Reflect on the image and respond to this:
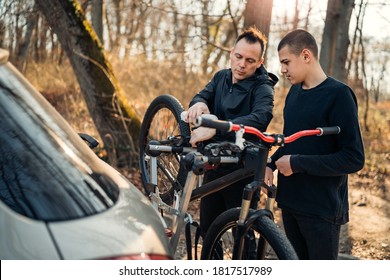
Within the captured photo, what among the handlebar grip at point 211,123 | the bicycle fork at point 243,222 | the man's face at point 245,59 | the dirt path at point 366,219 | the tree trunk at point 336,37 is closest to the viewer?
the handlebar grip at point 211,123

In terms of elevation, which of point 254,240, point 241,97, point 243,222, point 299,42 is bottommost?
point 254,240

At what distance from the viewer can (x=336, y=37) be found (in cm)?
1006

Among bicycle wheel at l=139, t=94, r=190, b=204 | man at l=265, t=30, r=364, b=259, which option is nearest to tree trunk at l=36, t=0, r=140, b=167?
bicycle wheel at l=139, t=94, r=190, b=204

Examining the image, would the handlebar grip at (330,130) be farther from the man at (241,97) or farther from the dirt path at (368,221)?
the dirt path at (368,221)

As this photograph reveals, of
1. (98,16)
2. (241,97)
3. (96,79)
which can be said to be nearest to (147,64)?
(98,16)

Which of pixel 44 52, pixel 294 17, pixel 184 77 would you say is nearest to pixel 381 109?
pixel 184 77

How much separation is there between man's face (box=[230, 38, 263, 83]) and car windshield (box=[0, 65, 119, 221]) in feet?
4.90

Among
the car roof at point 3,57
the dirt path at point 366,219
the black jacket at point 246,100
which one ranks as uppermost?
the car roof at point 3,57

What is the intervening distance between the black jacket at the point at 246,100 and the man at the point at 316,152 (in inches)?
6.7

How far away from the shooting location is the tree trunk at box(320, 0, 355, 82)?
376 inches

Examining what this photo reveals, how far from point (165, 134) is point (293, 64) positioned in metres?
1.66

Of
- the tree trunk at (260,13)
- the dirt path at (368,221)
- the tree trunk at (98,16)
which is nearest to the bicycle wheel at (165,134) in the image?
the tree trunk at (260,13)

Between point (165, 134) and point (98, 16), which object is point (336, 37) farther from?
point (165, 134)

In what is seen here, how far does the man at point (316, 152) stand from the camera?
9.95 ft
